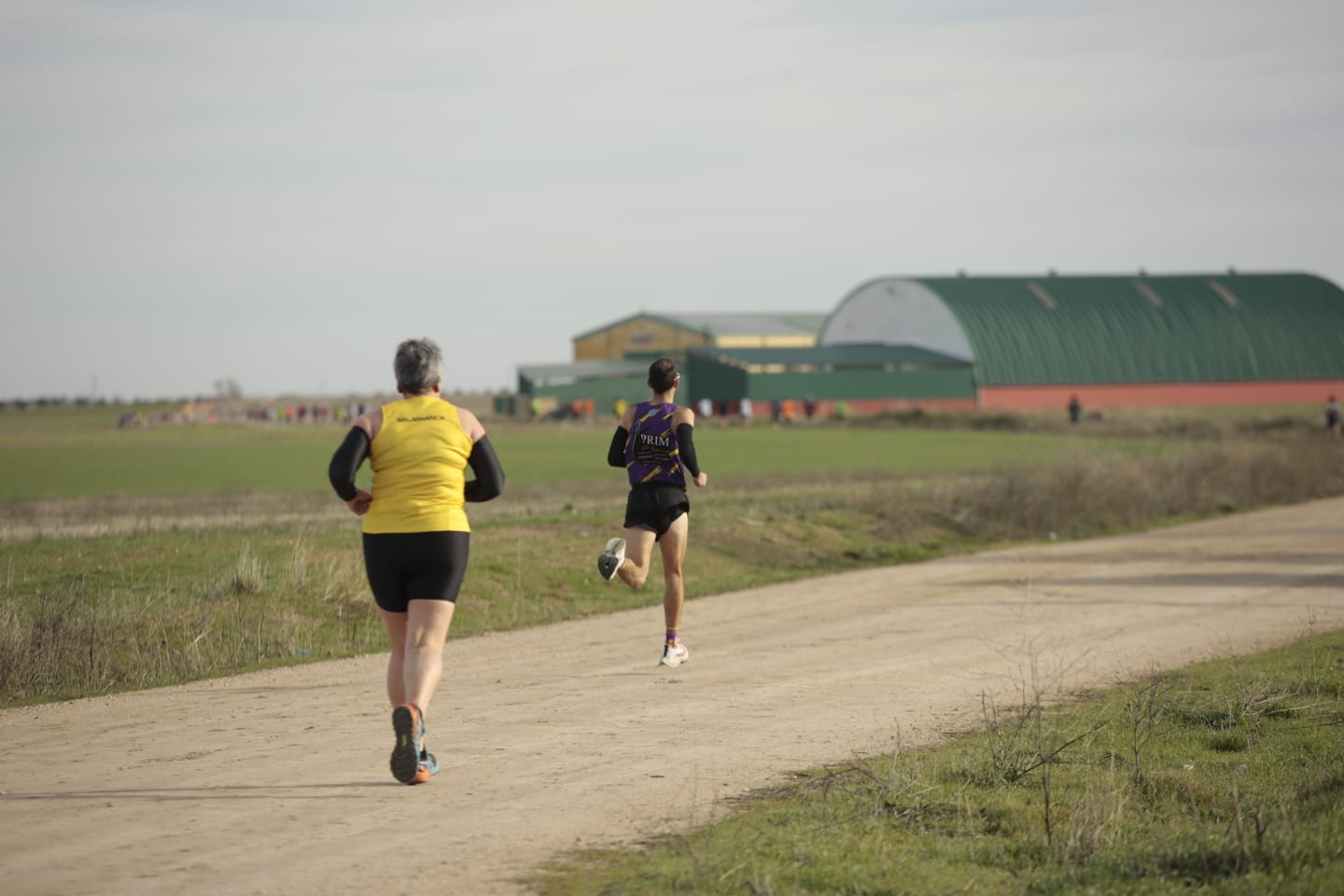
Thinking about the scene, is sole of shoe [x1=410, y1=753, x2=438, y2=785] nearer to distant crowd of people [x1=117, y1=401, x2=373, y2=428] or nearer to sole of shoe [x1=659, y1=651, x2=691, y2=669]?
sole of shoe [x1=659, y1=651, x2=691, y2=669]

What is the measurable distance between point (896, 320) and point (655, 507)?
86681 millimetres

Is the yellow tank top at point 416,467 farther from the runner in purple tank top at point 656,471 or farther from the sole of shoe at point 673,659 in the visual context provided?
the sole of shoe at point 673,659

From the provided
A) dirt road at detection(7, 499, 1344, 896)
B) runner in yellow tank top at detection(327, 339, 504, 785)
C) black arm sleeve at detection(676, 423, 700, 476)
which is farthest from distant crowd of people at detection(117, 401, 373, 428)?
runner in yellow tank top at detection(327, 339, 504, 785)

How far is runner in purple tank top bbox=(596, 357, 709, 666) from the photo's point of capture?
40.1 feet

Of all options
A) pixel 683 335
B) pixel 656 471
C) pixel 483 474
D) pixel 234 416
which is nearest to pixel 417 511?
pixel 483 474

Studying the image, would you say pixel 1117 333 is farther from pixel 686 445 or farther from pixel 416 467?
pixel 416 467

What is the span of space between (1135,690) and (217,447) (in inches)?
2535

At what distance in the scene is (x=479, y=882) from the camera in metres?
6.48

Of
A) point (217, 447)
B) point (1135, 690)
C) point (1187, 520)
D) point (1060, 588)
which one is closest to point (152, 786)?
point (1135, 690)

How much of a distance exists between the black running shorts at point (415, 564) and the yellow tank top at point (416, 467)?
47mm

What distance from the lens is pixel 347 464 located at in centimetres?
787

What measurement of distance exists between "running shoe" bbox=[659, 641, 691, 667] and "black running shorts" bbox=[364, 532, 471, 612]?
16.0 ft

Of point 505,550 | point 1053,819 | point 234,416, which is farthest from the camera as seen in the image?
point 234,416

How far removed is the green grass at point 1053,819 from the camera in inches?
256
